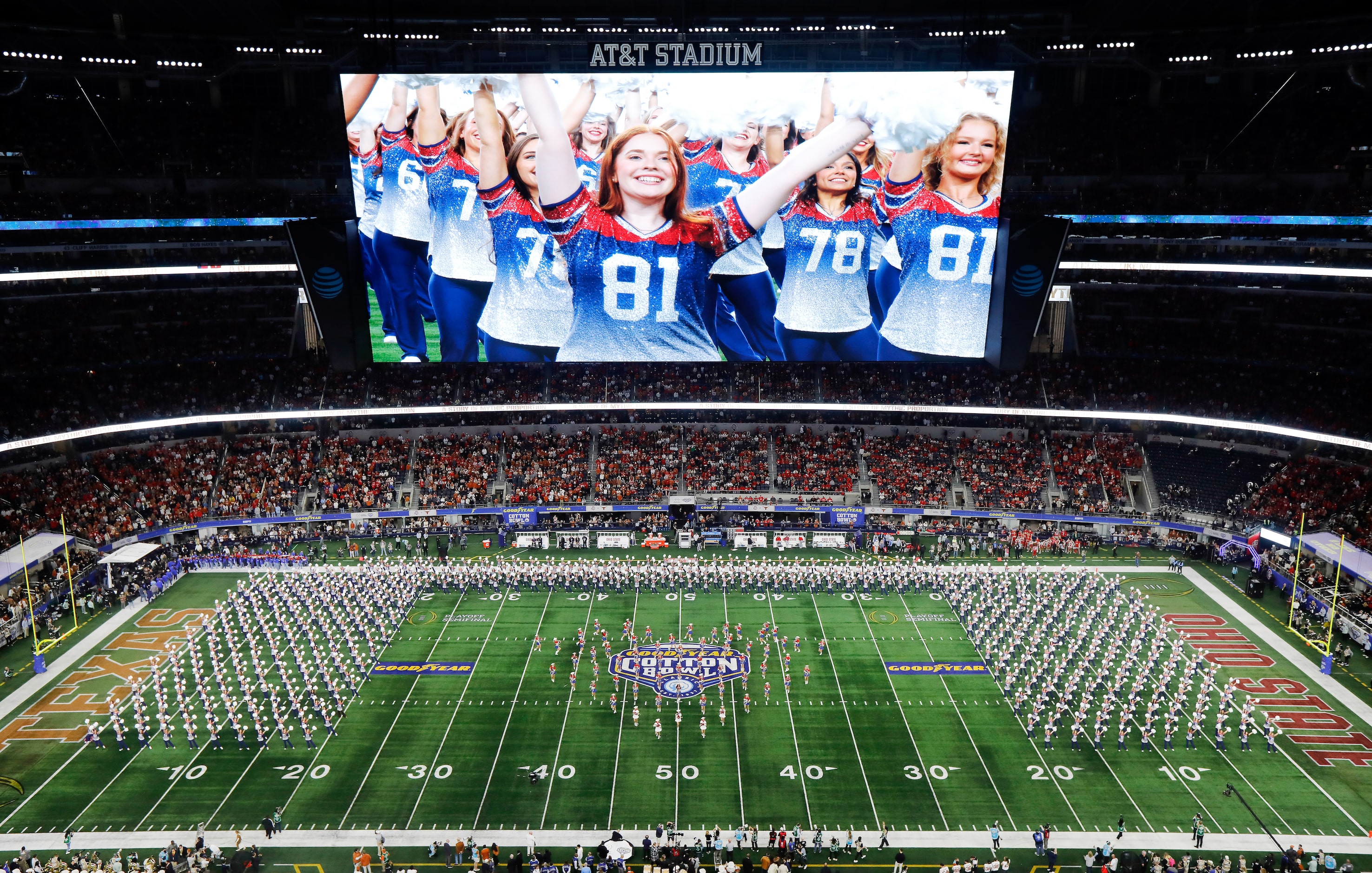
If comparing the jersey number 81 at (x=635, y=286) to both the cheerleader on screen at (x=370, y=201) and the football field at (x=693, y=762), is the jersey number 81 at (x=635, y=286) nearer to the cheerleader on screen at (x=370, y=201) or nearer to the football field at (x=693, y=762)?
the cheerleader on screen at (x=370, y=201)

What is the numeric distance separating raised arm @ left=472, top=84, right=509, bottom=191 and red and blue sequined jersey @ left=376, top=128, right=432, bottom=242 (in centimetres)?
252

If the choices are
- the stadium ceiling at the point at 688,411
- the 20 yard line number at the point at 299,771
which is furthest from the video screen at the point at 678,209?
the 20 yard line number at the point at 299,771

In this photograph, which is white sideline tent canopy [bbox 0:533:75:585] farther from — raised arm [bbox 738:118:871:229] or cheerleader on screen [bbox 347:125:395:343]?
raised arm [bbox 738:118:871:229]

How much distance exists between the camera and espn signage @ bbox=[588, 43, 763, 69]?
36625 millimetres

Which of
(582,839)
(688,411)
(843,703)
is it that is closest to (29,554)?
(582,839)

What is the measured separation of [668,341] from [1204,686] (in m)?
23.3

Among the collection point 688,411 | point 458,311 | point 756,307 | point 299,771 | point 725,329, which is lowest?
point 299,771

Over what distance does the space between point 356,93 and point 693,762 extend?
28.7 metres

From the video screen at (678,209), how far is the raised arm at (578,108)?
9cm

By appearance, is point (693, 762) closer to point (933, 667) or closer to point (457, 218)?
point (933, 667)

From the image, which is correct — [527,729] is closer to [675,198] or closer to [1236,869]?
[1236,869]

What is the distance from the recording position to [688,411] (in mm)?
47656

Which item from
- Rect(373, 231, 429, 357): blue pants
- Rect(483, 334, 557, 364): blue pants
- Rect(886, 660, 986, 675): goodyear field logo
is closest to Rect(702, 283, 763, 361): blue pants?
Rect(483, 334, 557, 364): blue pants

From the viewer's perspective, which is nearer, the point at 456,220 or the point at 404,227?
the point at 456,220
